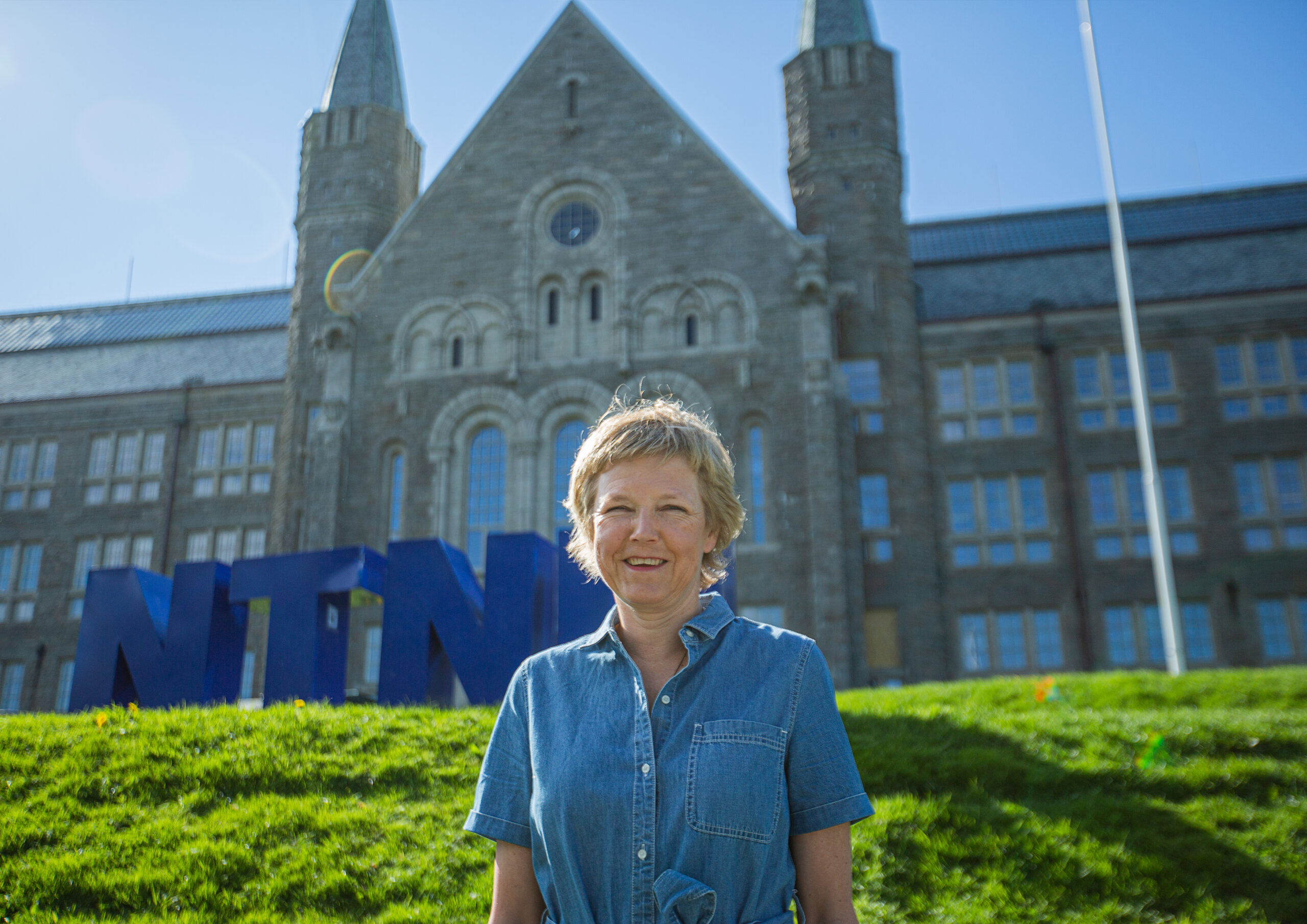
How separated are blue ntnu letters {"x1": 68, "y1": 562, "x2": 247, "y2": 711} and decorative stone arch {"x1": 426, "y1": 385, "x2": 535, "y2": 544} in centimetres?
833

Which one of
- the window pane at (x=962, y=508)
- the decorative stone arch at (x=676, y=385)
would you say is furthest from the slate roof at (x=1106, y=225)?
the decorative stone arch at (x=676, y=385)

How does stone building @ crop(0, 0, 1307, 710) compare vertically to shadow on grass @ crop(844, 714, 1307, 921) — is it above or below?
above

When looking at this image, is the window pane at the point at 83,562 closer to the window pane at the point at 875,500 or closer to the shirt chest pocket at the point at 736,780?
the window pane at the point at 875,500

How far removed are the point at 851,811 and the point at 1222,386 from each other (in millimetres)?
25835

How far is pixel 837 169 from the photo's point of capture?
2527 cm

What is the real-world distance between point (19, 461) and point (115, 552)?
4658mm

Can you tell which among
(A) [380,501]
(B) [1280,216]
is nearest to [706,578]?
(A) [380,501]

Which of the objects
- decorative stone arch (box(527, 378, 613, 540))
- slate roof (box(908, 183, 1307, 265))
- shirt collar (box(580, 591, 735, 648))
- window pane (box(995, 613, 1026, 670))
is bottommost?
shirt collar (box(580, 591, 735, 648))

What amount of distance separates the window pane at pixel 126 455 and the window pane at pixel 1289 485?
30298mm

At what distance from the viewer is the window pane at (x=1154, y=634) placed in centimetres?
2316

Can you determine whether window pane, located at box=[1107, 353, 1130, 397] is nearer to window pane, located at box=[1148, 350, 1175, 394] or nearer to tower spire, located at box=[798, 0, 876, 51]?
window pane, located at box=[1148, 350, 1175, 394]

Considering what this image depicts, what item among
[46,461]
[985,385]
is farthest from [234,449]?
[985,385]

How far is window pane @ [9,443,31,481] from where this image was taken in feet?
101

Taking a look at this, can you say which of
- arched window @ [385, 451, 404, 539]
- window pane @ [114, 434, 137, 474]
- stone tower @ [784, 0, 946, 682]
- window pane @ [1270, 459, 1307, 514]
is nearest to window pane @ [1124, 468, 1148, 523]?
window pane @ [1270, 459, 1307, 514]
